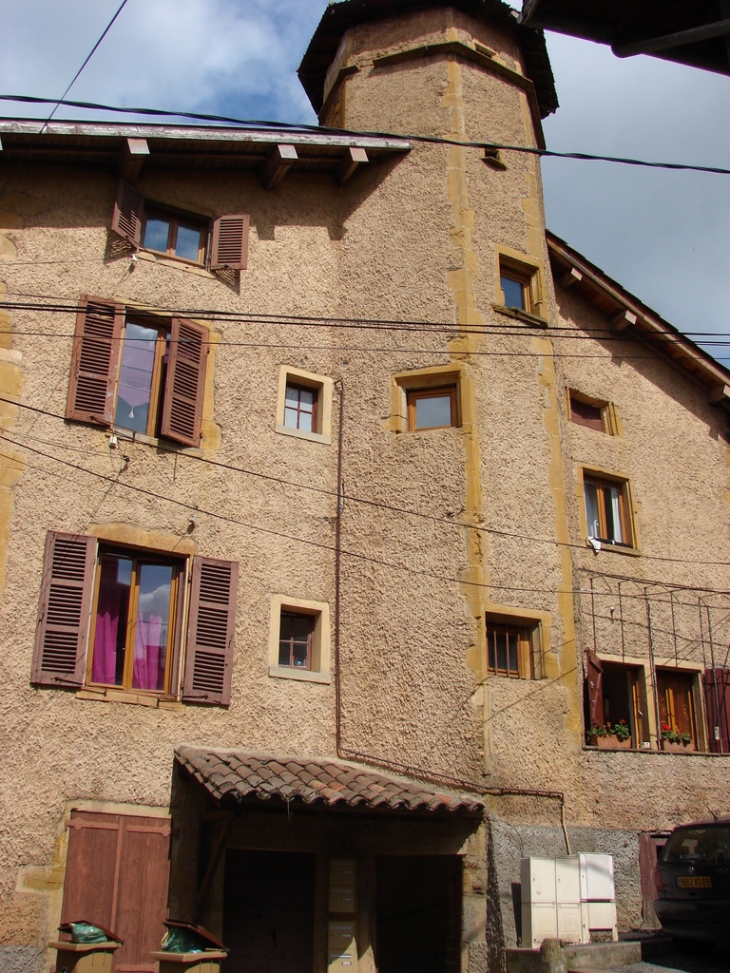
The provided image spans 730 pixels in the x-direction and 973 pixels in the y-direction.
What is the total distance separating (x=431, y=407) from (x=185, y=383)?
3.40 metres

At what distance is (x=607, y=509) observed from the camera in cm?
1565

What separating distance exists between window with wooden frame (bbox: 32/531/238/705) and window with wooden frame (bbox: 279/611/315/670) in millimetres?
867

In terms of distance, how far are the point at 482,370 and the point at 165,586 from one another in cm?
516

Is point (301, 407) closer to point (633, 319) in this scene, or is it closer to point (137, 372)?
point (137, 372)

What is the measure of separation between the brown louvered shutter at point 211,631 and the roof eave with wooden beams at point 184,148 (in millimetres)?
5326

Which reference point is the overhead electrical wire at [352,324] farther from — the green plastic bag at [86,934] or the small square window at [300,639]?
the green plastic bag at [86,934]

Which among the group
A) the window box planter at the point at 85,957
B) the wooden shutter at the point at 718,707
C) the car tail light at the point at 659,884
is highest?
the wooden shutter at the point at 718,707

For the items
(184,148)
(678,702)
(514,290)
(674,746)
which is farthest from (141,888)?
(514,290)

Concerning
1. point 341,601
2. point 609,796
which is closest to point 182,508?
point 341,601

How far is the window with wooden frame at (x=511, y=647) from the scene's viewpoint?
40.9 ft

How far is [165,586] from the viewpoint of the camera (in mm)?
11914

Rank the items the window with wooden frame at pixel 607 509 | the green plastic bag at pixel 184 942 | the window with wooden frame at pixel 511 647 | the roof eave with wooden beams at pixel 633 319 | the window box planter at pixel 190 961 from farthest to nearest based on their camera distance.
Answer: the roof eave with wooden beams at pixel 633 319
the window with wooden frame at pixel 607 509
the window with wooden frame at pixel 511 647
the green plastic bag at pixel 184 942
the window box planter at pixel 190 961

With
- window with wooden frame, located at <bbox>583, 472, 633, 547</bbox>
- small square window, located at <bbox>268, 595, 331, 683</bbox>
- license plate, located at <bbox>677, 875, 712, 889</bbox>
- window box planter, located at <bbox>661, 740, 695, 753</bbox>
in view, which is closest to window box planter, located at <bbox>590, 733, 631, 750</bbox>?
window box planter, located at <bbox>661, 740, 695, 753</bbox>

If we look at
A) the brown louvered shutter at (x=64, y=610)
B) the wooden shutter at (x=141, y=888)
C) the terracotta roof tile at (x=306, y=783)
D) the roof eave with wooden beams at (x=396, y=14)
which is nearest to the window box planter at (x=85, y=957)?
the wooden shutter at (x=141, y=888)
